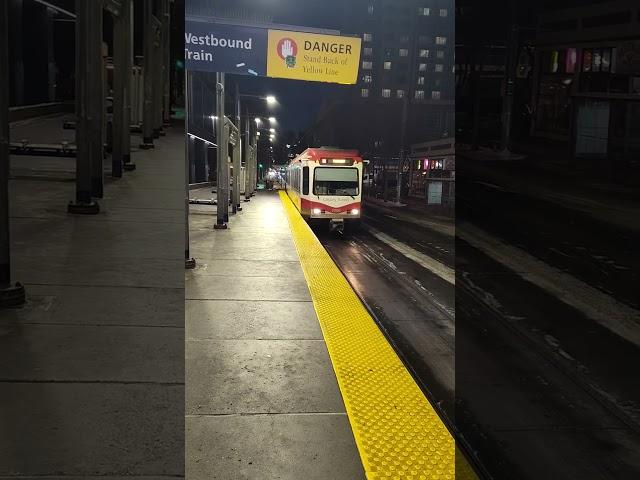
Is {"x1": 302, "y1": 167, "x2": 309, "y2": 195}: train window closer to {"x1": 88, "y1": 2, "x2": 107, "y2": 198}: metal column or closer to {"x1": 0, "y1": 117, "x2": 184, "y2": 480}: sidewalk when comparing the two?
{"x1": 88, "y1": 2, "x2": 107, "y2": 198}: metal column

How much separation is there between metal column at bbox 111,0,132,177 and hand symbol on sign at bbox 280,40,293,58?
5.04 m

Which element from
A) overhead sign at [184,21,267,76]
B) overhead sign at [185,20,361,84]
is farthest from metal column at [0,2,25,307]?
overhead sign at [184,21,267,76]

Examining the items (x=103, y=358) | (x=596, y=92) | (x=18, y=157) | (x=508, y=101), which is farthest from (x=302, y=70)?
(x=596, y=92)

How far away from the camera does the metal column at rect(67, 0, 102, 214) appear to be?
8.02 meters

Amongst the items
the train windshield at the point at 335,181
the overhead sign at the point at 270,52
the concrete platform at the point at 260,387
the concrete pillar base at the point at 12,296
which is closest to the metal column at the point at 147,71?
the overhead sign at the point at 270,52

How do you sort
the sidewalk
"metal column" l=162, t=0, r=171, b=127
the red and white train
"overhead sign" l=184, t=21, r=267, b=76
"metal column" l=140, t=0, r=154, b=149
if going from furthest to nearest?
the red and white train
"metal column" l=162, t=0, r=171, b=127
"metal column" l=140, t=0, r=154, b=149
"overhead sign" l=184, t=21, r=267, b=76
the sidewalk

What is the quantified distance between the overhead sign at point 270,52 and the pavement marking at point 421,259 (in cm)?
514

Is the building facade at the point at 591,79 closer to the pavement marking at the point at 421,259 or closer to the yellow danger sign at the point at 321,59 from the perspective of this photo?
the pavement marking at the point at 421,259

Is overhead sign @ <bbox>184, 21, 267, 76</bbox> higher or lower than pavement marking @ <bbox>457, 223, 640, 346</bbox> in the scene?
higher

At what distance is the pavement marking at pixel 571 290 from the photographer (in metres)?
7.53

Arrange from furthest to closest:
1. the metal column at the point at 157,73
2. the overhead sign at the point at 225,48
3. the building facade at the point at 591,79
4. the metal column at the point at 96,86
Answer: the building facade at the point at 591,79 → the metal column at the point at 157,73 → the overhead sign at the point at 225,48 → the metal column at the point at 96,86

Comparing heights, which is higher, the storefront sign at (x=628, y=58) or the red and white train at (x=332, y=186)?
the storefront sign at (x=628, y=58)

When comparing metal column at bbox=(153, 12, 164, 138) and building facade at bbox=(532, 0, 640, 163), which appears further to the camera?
building facade at bbox=(532, 0, 640, 163)

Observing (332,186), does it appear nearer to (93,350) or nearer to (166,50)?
(166,50)
